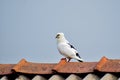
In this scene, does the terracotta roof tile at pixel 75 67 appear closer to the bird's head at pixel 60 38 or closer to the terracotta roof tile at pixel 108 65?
the terracotta roof tile at pixel 108 65

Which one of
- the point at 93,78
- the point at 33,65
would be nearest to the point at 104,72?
the point at 93,78

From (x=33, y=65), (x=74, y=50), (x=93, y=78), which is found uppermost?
(x=74, y=50)

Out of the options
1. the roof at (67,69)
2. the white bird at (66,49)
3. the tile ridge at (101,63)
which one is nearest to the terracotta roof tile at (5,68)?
the roof at (67,69)

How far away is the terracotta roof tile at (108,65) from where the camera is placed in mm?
5586

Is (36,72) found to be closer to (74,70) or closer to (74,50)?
(74,70)

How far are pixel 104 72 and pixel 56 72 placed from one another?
0.62m

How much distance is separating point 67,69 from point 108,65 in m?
0.51

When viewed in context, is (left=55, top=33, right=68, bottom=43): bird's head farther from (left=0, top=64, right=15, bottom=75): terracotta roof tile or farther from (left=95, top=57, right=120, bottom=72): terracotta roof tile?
(left=95, top=57, right=120, bottom=72): terracotta roof tile

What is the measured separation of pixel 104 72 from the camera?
5617 mm

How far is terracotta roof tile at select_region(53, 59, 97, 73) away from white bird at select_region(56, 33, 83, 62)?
1789 millimetres

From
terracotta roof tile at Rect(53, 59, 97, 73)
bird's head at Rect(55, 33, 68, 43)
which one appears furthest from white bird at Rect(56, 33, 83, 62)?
terracotta roof tile at Rect(53, 59, 97, 73)

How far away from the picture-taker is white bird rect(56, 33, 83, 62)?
7992 millimetres

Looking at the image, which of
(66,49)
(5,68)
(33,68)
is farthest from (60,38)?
(33,68)

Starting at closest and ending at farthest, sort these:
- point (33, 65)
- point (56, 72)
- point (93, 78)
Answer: point (93, 78) < point (56, 72) < point (33, 65)
